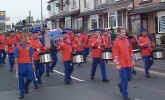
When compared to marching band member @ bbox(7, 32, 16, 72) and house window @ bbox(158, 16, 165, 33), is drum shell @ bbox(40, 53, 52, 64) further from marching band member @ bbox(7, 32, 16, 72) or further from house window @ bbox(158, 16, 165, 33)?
house window @ bbox(158, 16, 165, 33)

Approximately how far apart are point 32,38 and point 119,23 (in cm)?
1961

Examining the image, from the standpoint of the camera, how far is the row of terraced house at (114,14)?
23094 millimetres

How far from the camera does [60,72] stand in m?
14.0

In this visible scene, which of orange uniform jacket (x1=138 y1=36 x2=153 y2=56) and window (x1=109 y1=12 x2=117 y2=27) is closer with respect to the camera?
orange uniform jacket (x1=138 y1=36 x2=153 y2=56)

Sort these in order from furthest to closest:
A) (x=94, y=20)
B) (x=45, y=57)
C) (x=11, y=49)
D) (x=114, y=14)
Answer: (x=94, y=20) → (x=114, y=14) → (x=11, y=49) → (x=45, y=57)

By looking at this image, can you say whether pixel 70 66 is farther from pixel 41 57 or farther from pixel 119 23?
pixel 119 23

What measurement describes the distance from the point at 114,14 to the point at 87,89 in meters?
20.8

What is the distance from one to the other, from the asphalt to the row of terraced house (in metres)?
Result: 10.8

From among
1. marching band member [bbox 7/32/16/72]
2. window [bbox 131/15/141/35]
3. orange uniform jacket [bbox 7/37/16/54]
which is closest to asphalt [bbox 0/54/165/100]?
marching band member [bbox 7/32/16/72]

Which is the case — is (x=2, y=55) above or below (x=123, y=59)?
below

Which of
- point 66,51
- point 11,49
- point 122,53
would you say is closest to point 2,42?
point 11,49

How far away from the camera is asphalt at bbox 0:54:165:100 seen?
8.87 metres

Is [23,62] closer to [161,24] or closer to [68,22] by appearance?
[161,24]

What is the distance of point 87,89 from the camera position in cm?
989
